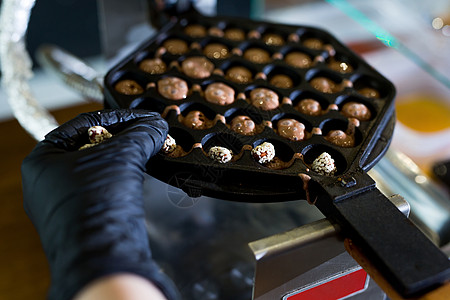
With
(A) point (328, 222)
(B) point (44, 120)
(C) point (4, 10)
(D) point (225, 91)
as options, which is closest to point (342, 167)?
(A) point (328, 222)

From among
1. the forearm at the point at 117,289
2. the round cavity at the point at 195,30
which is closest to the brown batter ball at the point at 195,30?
the round cavity at the point at 195,30

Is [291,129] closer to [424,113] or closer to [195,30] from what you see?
[195,30]

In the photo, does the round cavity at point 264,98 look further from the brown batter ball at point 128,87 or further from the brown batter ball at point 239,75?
the brown batter ball at point 128,87

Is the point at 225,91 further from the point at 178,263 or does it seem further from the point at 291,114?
the point at 178,263

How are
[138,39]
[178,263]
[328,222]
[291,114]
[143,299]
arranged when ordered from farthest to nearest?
[138,39] → [178,263] → [291,114] → [328,222] → [143,299]

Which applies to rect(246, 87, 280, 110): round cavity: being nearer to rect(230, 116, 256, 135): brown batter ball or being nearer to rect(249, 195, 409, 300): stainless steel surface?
rect(230, 116, 256, 135): brown batter ball
